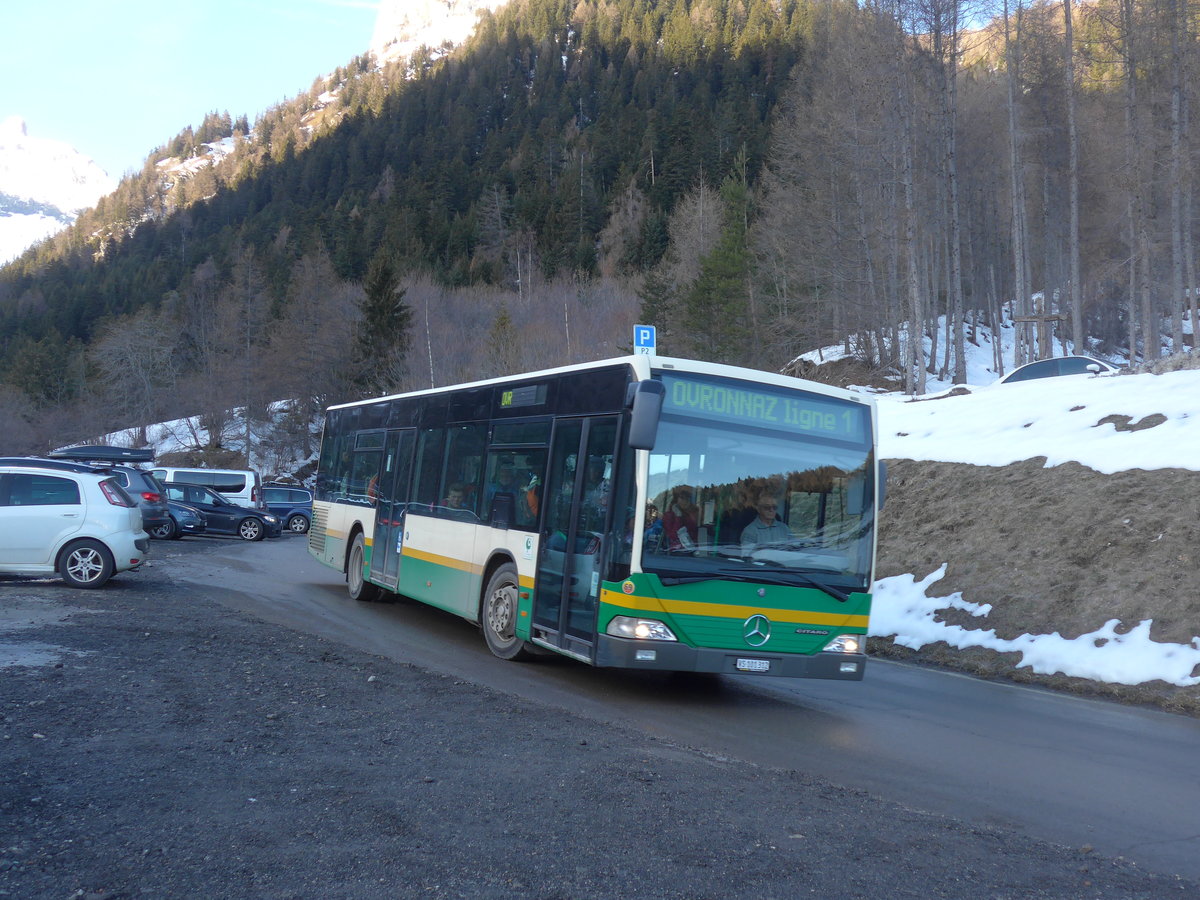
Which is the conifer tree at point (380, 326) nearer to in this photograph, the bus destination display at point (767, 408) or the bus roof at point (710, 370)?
the bus roof at point (710, 370)

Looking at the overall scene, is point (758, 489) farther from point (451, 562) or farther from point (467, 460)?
point (451, 562)

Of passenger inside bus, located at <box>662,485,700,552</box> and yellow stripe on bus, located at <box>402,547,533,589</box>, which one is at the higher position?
passenger inside bus, located at <box>662,485,700,552</box>

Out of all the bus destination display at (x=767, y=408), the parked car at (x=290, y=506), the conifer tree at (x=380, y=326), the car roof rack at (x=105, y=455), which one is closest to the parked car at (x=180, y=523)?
the car roof rack at (x=105, y=455)

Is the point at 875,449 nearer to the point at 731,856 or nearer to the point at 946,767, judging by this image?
the point at 946,767

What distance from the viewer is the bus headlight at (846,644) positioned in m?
8.91

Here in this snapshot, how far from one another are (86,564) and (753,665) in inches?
424

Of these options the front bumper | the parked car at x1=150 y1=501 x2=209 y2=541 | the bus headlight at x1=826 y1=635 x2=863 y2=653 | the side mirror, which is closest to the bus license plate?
the front bumper

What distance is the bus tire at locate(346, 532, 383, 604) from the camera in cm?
1545

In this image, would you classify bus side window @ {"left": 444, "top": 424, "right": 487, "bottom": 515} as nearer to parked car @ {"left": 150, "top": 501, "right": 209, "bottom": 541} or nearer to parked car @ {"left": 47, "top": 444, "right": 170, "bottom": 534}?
parked car @ {"left": 47, "top": 444, "right": 170, "bottom": 534}

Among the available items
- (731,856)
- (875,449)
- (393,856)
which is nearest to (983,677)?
(875,449)

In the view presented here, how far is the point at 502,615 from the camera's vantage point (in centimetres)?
1060

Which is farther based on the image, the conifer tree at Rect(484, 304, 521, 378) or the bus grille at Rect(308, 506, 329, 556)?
the conifer tree at Rect(484, 304, 521, 378)

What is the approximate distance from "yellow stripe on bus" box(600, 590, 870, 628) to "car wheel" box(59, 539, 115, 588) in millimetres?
9614

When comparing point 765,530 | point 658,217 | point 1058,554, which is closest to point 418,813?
point 765,530
